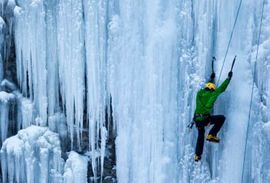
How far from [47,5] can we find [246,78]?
336cm

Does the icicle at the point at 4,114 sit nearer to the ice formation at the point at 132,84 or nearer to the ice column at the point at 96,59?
the ice formation at the point at 132,84

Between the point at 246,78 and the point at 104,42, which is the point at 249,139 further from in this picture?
the point at 104,42

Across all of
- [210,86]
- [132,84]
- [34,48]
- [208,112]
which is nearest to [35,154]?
[34,48]

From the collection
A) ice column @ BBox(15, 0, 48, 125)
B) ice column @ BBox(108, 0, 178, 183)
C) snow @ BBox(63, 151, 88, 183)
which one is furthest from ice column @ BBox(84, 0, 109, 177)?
ice column @ BBox(15, 0, 48, 125)

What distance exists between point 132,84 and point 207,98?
55.8 inches

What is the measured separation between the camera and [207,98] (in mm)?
6688

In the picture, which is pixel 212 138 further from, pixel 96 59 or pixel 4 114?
pixel 4 114

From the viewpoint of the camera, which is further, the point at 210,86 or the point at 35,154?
the point at 35,154

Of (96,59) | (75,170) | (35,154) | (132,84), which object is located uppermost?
(96,59)

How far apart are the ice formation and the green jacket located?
0.26 m

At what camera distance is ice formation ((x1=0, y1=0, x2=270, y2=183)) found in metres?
6.79

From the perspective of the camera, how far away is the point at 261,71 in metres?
6.69

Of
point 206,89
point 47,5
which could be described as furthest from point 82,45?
point 206,89

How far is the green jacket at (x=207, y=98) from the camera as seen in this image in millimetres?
6582
